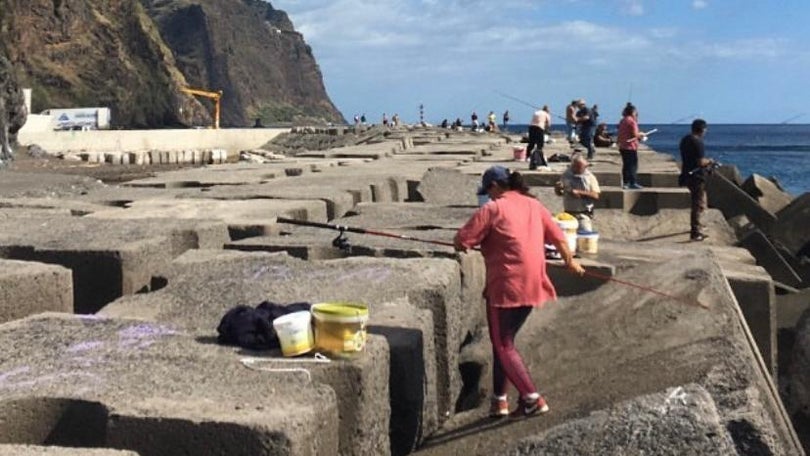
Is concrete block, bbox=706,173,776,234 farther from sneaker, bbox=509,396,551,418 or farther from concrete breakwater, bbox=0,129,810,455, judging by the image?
sneaker, bbox=509,396,551,418

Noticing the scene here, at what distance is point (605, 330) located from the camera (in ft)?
16.3

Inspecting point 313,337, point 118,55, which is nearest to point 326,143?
point 118,55

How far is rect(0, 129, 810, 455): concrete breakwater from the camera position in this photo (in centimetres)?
323

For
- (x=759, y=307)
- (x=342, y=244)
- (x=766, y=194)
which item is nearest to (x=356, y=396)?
(x=342, y=244)

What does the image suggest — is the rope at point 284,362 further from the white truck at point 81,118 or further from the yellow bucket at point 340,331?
the white truck at point 81,118

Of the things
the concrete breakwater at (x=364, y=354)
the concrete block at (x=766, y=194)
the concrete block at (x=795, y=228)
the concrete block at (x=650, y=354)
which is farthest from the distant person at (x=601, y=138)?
the concrete block at (x=650, y=354)

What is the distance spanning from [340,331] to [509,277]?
0.88 metres

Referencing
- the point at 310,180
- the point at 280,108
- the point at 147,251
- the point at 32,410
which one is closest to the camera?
the point at 32,410

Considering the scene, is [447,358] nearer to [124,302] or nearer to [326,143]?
[124,302]

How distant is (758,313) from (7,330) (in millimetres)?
4239

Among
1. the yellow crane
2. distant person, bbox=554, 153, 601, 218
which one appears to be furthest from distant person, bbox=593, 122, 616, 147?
the yellow crane

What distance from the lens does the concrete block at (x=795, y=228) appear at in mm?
12371

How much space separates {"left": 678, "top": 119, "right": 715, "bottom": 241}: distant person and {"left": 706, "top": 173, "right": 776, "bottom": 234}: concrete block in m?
3.97

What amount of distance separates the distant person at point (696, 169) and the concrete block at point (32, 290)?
5.94 metres
